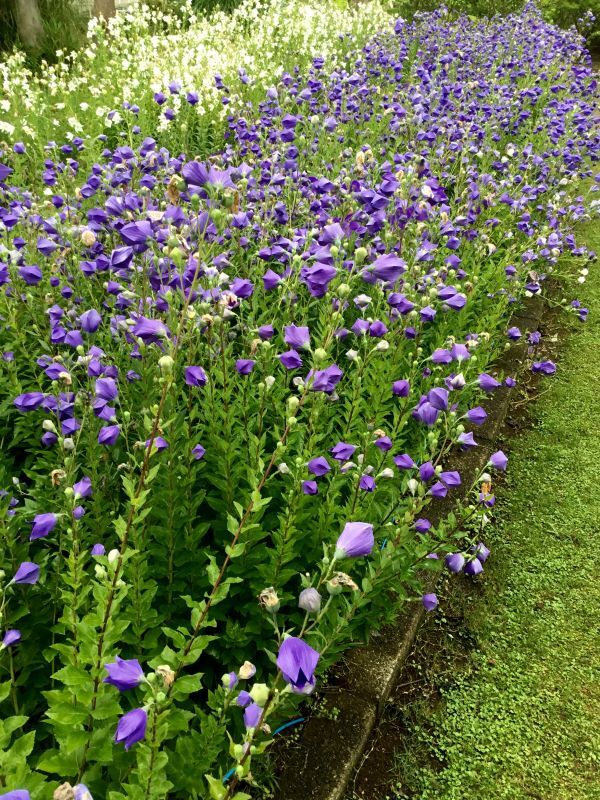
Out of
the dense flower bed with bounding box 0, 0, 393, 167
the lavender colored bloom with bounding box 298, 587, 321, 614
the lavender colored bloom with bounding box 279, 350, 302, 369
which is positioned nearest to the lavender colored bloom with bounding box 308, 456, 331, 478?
the lavender colored bloom with bounding box 279, 350, 302, 369

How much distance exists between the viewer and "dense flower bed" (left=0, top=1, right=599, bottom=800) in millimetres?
1536

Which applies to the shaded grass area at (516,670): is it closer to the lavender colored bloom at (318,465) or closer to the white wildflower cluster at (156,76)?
the lavender colored bloom at (318,465)

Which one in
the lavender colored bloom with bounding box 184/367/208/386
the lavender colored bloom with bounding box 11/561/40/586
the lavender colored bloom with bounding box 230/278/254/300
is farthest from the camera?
the lavender colored bloom with bounding box 230/278/254/300

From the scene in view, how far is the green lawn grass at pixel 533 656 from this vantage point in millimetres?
2512

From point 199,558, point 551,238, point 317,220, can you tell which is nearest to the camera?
point 199,558

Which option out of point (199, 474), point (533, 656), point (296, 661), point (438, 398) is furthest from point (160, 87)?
point (296, 661)

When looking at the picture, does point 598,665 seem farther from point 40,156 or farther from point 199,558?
point 40,156

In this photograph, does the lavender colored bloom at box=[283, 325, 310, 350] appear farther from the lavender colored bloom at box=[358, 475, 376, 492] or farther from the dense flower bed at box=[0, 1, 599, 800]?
the lavender colored bloom at box=[358, 475, 376, 492]

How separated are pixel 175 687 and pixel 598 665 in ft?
7.85

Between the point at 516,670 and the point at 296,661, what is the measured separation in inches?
92.1

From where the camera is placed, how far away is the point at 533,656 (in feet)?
9.88

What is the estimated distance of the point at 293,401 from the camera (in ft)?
5.88

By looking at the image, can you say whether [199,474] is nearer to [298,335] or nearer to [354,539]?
[298,335]

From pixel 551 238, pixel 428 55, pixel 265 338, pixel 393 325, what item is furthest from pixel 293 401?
pixel 428 55
